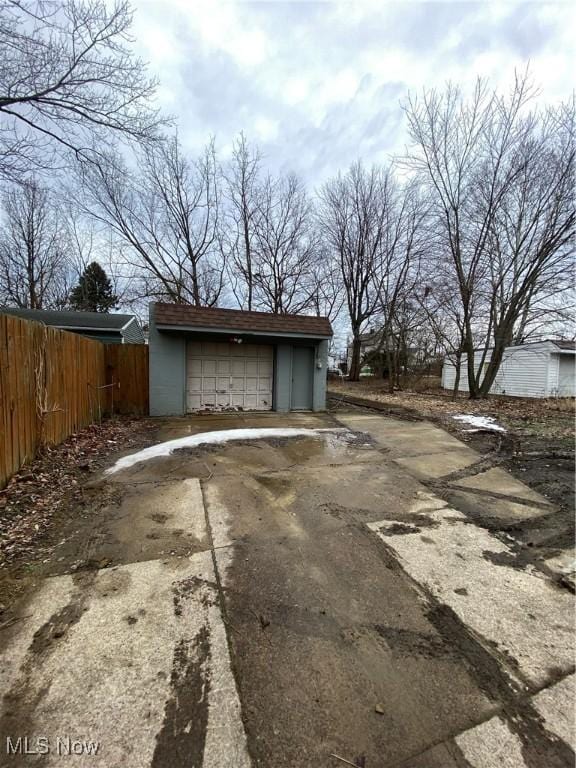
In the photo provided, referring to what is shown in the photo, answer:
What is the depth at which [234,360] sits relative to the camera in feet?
32.1

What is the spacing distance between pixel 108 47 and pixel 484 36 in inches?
265

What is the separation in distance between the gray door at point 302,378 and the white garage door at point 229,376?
75 cm

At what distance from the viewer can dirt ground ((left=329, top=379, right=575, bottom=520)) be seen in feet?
14.1

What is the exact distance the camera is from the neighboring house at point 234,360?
352 inches

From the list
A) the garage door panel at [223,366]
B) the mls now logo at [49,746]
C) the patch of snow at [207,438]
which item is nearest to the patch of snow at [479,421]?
the patch of snow at [207,438]

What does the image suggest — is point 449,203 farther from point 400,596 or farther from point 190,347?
point 400,596

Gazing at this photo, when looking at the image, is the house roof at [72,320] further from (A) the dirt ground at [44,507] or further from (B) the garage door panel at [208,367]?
(A) the dirt ground at [44,507]

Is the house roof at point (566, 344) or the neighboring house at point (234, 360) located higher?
the house roof at point (566, 344)

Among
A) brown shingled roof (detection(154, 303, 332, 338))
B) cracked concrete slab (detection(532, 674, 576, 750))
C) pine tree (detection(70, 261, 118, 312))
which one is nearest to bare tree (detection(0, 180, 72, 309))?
pine tree (detection(70, 261, 118, 312))

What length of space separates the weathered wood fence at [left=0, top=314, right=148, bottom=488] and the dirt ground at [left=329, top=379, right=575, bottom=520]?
238 inches

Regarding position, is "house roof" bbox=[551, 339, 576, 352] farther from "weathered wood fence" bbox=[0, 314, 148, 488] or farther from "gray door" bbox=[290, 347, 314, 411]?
"weathered wood fence" bbox=[0, 314, 148, 488]

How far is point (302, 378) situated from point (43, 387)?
22.6ft

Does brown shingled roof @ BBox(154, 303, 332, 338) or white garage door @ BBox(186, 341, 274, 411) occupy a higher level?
brown shingled roof @ BBox(154, 303, 332, 338)

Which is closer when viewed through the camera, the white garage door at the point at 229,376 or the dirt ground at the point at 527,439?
the dirt ground at the point at 527,439
